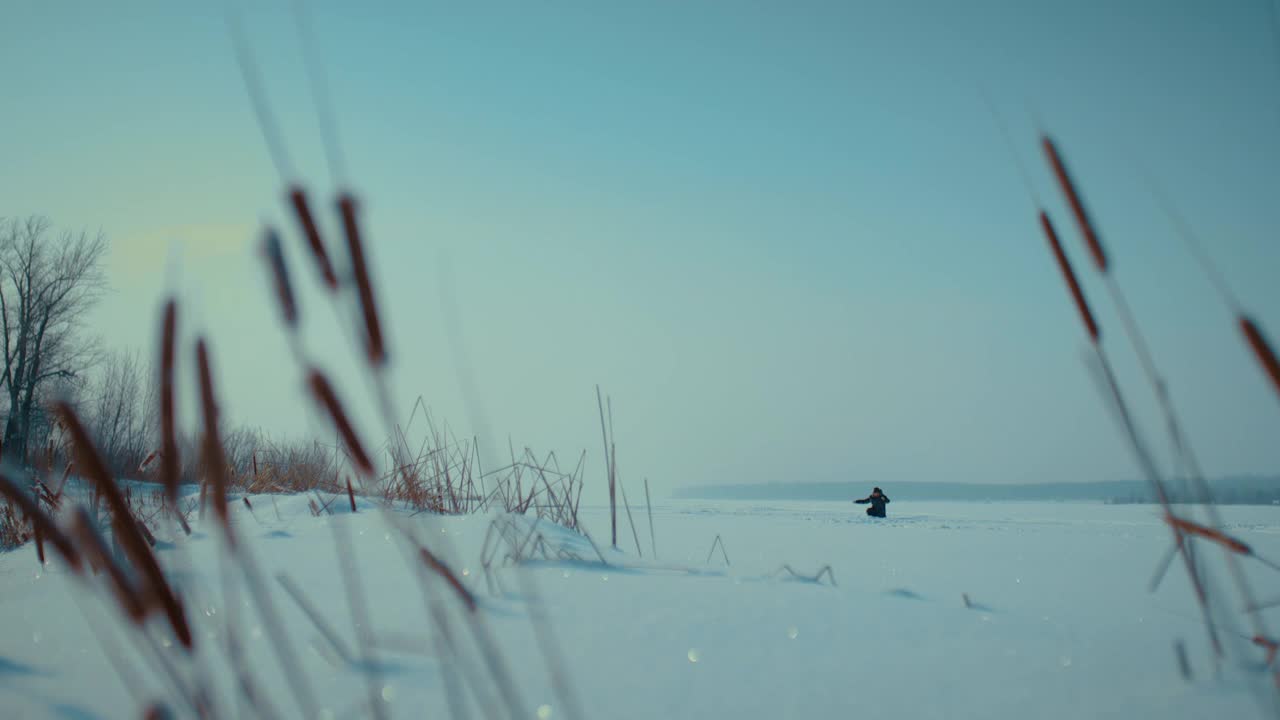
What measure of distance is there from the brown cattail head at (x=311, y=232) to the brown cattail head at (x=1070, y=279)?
2.38ft

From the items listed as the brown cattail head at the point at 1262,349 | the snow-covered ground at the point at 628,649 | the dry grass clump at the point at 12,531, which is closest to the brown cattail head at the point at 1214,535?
the snow-covered ground at the point at 628,649

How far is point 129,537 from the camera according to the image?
1.45 ft

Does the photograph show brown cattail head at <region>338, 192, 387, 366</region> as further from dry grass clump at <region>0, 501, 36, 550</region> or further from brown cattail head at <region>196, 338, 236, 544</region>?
dry grass clump at <region>0, 501, 36, 550</region>

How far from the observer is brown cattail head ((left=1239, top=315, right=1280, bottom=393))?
1.83ft

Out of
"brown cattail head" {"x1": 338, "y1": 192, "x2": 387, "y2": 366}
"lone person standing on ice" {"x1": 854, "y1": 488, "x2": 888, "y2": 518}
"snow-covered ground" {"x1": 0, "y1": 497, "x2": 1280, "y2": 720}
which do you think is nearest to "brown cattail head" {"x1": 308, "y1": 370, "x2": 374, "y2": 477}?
"brown cattail head" {"x1": 338, "y1": 192, "x2": 387, "y2": 366}

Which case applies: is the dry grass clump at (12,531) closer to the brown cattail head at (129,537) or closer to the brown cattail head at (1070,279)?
the brown cattail head at (129,537)

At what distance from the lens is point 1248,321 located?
58cm

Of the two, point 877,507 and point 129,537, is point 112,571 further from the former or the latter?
point 877,507

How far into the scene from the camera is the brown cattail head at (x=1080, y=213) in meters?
0.73

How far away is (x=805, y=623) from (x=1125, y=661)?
489 mm

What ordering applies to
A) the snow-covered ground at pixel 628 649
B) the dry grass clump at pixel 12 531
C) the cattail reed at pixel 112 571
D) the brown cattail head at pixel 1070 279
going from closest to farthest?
the cattail reed at pixel 112 571
the brown cattail head at pixel 1070 279
the snow-covered ground at pixel 628 649
the dry grass clump at pixel 12 531

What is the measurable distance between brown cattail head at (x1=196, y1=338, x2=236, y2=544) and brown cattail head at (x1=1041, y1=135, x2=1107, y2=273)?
2.81ft

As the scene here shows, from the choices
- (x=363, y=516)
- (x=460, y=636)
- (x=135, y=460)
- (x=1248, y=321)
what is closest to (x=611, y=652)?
(x=460, y=636)

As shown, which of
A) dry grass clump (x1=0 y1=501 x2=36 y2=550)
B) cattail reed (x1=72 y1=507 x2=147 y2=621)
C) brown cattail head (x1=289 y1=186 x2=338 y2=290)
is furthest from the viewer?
dry grass clump (x1=0 y1=501 x2=36 y2=550)
